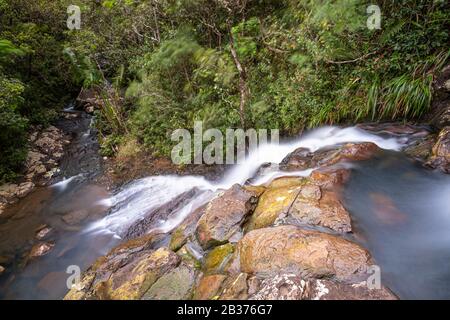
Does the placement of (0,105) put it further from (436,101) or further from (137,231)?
(436,101)

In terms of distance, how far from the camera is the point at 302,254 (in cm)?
315

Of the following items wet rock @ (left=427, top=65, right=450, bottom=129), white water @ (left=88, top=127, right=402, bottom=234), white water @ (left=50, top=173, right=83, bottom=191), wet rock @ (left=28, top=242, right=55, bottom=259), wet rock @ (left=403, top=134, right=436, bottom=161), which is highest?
wet rock @ (left=427, top=65, right=450, bottom=129)

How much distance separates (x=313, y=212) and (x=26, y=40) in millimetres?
12730

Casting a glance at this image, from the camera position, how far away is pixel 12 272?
5.78 m

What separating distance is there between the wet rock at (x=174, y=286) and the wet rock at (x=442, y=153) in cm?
421

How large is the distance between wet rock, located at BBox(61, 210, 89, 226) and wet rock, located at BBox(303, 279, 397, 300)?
20.1ft

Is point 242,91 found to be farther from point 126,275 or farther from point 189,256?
point 126,275

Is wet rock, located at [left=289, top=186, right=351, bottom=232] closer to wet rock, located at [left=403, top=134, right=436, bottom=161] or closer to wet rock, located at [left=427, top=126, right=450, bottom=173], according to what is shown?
wet rock, located at [left=427, top=126, right=450, bottom=173]

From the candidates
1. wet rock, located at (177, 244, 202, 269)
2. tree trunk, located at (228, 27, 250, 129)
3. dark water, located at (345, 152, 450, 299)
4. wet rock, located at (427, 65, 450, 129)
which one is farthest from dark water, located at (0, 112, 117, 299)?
wet rock, located at (427, 65, 450, 129)

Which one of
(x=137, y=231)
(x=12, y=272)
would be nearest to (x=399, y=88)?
(x=137, y=231)

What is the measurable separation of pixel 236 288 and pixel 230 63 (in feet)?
20.4

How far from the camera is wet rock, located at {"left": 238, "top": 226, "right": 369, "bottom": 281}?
300cm

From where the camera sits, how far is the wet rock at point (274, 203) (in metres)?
4.05

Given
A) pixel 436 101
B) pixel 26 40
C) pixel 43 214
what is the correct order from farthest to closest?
pixel 26 40, pixel 43 214, pixel 436 101
